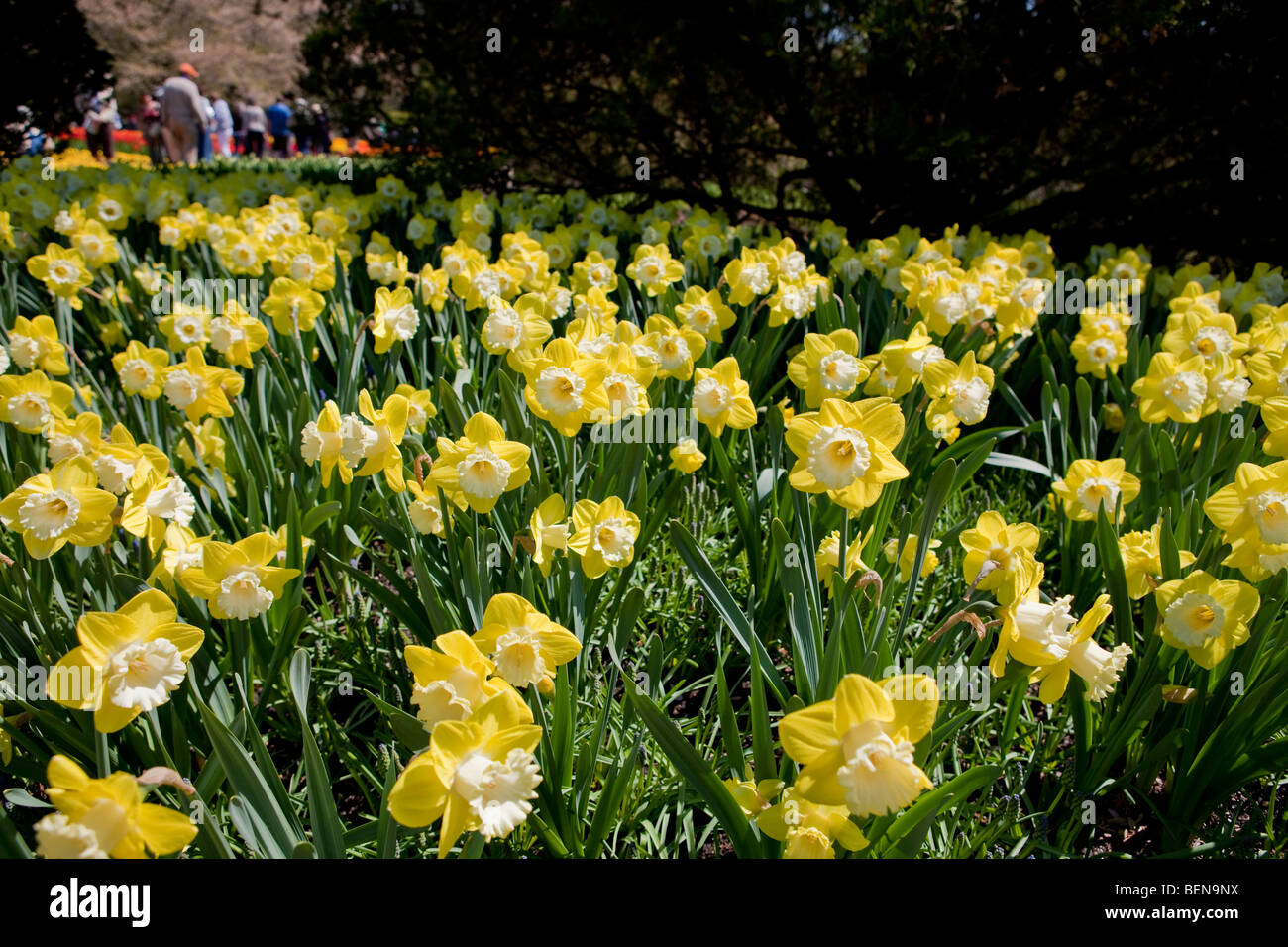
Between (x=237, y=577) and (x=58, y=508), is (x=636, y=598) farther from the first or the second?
(x=58, y=508)

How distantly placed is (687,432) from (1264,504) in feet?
4.32

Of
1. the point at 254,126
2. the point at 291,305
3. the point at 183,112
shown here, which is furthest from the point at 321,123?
the point at 254,126

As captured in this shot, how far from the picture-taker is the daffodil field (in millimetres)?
1100

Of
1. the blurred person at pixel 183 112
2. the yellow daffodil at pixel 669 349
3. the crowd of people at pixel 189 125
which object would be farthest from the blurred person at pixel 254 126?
the yellow daffodil at pixel 669 349

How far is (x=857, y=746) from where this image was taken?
37.1 inches

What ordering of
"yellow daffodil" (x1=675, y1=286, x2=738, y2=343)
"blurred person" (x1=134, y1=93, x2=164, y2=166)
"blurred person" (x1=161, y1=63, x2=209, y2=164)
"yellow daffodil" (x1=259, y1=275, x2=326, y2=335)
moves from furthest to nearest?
"blurred person" (x1=134, y1=93, x2=164, y2=166)
"blurred person" (x1=161, y1=63, x2=209, y2=164)
"yellow daffodil" (x1=259, y1=275, x2=326, y2=335)
"yellow daffodil" (x1=675, y1=286, x2=738, y2=343)

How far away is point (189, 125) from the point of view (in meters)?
10.4

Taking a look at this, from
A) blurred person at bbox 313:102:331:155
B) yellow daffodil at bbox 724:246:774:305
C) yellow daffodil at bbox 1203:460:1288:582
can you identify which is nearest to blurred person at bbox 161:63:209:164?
blurred person at bbox 313:102:331:155

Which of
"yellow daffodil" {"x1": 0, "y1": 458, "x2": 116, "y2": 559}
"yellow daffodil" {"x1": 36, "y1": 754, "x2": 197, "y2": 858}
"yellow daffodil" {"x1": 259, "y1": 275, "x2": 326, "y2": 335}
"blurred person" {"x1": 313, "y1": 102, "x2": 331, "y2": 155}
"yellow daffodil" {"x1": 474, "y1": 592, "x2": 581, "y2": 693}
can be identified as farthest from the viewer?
"blurred person" {"x1": 313, "y1": 102, "x2": 331, "y2": 155}

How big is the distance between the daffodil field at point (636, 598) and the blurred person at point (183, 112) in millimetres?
8925

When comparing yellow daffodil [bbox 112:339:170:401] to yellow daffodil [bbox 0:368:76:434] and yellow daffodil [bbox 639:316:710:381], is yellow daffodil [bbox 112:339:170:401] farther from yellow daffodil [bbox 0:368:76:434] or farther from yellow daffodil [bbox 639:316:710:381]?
yellow daffodil [bbox 639:316:710:381]
